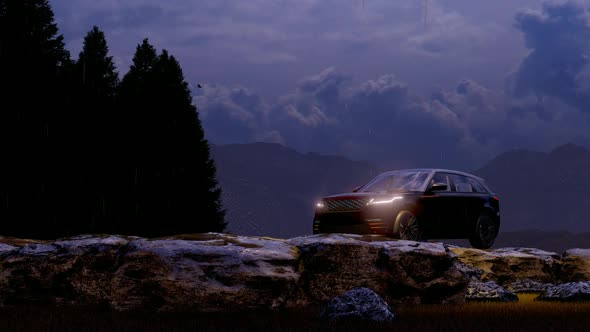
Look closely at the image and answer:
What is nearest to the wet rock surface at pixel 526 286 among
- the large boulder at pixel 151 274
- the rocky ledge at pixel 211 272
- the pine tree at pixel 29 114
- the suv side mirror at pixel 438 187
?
the suv side mirror at pixel 438 187

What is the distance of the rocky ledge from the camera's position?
988cm

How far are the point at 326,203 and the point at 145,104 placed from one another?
104 ft

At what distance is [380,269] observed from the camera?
11398 mm

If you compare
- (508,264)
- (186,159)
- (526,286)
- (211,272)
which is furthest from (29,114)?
(211,272)

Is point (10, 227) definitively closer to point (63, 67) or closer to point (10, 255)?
point (63, 67)

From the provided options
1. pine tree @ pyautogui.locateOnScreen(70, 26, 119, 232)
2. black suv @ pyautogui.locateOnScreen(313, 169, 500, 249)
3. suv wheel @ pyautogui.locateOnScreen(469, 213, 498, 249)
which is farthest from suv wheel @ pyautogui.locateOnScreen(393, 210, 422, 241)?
pine tree @ pyautogui.locateOnScreen(70, 26, 119, 232)

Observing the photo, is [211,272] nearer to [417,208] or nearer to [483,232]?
[417,208]

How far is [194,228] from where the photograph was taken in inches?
1603

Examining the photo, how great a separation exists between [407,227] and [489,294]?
87.2 inches

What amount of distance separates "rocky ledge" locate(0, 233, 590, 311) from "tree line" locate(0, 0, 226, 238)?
23839 millimetres

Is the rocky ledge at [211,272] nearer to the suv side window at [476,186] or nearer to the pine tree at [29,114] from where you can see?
the suv side window at [476,186]

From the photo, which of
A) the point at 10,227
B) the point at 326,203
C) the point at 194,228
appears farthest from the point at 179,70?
the point at 326,203

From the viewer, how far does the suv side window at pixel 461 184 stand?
52.3ft

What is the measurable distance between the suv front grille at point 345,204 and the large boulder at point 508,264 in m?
3.44
